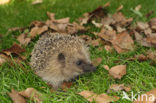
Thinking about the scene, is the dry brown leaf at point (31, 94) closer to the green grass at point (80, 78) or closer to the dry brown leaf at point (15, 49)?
the green grass at point (80, 78)

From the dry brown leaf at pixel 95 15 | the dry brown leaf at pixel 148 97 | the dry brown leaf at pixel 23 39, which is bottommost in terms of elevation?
the dry brown leaf at pixel 148 97

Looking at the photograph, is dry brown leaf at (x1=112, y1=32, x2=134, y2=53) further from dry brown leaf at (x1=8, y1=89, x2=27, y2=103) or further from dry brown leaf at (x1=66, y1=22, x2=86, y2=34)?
dry brown leaf at (x1=8, y1=89, x2=27, y2=103)

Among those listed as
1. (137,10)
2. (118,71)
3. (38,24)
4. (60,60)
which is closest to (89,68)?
(118,71)

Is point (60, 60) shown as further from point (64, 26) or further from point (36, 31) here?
point (64, 26)

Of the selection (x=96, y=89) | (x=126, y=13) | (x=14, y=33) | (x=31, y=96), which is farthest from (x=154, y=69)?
(x=14, y=33)

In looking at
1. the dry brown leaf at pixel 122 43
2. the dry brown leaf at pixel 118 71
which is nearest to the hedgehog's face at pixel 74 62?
the dry brown leaf at pixel 118 71

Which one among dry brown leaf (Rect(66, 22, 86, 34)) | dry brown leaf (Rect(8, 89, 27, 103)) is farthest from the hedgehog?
dry brown leaf (Rect(66, 22, 86, 34))
